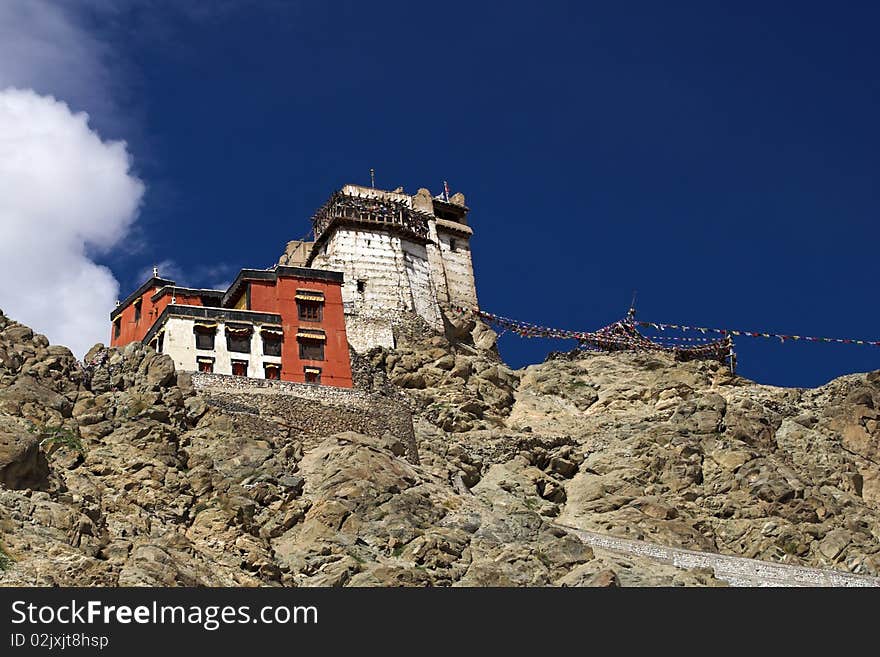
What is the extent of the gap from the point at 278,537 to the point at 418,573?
790cm

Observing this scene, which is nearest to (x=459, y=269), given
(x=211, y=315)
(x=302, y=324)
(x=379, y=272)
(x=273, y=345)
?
(x=379, y=272)

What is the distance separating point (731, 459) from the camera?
86.2 meters

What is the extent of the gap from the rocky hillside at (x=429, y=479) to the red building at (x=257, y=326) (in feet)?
11.9

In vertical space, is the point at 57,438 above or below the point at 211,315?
below

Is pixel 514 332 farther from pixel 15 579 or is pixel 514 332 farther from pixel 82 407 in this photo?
pixel 15 579

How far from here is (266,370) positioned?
84938 mm

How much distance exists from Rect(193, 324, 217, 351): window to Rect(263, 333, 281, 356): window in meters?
3.05

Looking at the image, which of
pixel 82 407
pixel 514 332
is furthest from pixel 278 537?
pixel 514 332

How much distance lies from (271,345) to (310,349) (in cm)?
243

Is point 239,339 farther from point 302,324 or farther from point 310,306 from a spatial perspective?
point 310,306

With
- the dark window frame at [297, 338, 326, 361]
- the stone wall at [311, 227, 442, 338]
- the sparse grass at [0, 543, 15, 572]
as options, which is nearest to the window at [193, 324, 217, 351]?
the dark window frame at [297, 338, 326, 361]

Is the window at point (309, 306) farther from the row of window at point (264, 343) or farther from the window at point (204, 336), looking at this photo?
the window at point (204, 336)

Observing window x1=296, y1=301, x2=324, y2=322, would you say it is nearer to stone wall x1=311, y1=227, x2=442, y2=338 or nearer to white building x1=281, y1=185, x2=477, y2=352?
white building x1=281, y1=185, x2=477, y2=352

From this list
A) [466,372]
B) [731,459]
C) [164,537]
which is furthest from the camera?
[466,372]
